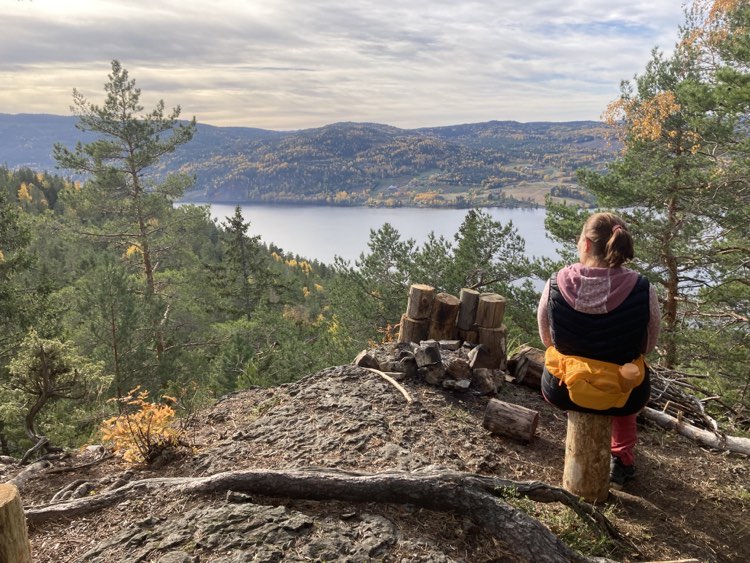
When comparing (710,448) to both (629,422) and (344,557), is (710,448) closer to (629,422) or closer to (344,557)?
(629,422)

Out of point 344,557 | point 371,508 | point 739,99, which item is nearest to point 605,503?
point 371,508

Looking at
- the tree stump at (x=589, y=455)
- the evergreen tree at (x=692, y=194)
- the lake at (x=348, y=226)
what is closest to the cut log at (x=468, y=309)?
the tree stump at (x=589, y=455)

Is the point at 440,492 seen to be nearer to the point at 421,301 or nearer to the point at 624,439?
the point at 624,439

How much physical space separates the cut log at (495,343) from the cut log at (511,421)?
3.83 feet

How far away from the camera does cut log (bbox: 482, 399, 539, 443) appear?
445 centimetres

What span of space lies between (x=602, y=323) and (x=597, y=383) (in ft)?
1.42

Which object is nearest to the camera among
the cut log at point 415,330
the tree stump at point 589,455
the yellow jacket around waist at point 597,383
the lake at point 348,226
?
the yellow jacket around waist at point 597,383

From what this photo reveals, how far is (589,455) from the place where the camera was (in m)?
3.46

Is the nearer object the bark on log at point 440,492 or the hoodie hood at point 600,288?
the bark on log at point 440,492

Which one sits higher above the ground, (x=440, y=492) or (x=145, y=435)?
(x=440, y=492)

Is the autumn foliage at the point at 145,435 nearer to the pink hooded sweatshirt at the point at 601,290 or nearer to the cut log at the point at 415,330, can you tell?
the cut log at the point at 415,330

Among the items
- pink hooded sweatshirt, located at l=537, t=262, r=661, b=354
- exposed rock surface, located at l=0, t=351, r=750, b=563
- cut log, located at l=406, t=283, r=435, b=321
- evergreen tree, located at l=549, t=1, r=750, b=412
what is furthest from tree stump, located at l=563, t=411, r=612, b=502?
evergreen tree, located at l=549, t=1, r=750, b=412

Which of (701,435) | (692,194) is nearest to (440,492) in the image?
(701,435)

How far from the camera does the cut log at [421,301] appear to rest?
6.04 meters
